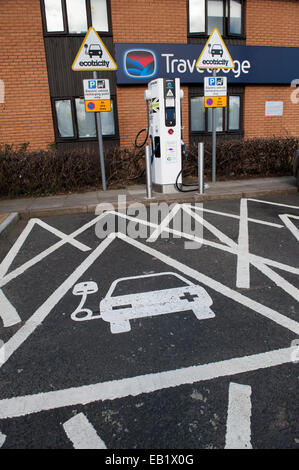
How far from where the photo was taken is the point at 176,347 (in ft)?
8.03

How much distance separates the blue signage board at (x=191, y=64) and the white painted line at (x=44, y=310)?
7.66 m

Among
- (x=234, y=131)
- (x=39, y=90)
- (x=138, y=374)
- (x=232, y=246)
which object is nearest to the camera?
(x=138, y=374)

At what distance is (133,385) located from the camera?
2.10m

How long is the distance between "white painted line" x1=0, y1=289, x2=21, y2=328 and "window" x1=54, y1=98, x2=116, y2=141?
26.2 ft

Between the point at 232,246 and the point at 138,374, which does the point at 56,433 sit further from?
the point at 232,246

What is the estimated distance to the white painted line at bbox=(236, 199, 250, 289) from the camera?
137 inches

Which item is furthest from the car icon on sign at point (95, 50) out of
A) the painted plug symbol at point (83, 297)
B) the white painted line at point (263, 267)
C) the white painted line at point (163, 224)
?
the painted plug symbol at point (83, 297)

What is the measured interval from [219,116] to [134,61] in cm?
339

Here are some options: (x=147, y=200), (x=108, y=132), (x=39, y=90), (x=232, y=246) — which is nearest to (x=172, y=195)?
(x=147, y=200)

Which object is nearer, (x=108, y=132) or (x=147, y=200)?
(x=147, y=200)

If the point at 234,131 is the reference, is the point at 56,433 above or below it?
below

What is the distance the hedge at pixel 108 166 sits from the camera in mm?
7656

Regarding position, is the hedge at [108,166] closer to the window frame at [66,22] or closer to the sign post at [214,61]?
the sign post at [214,61]
